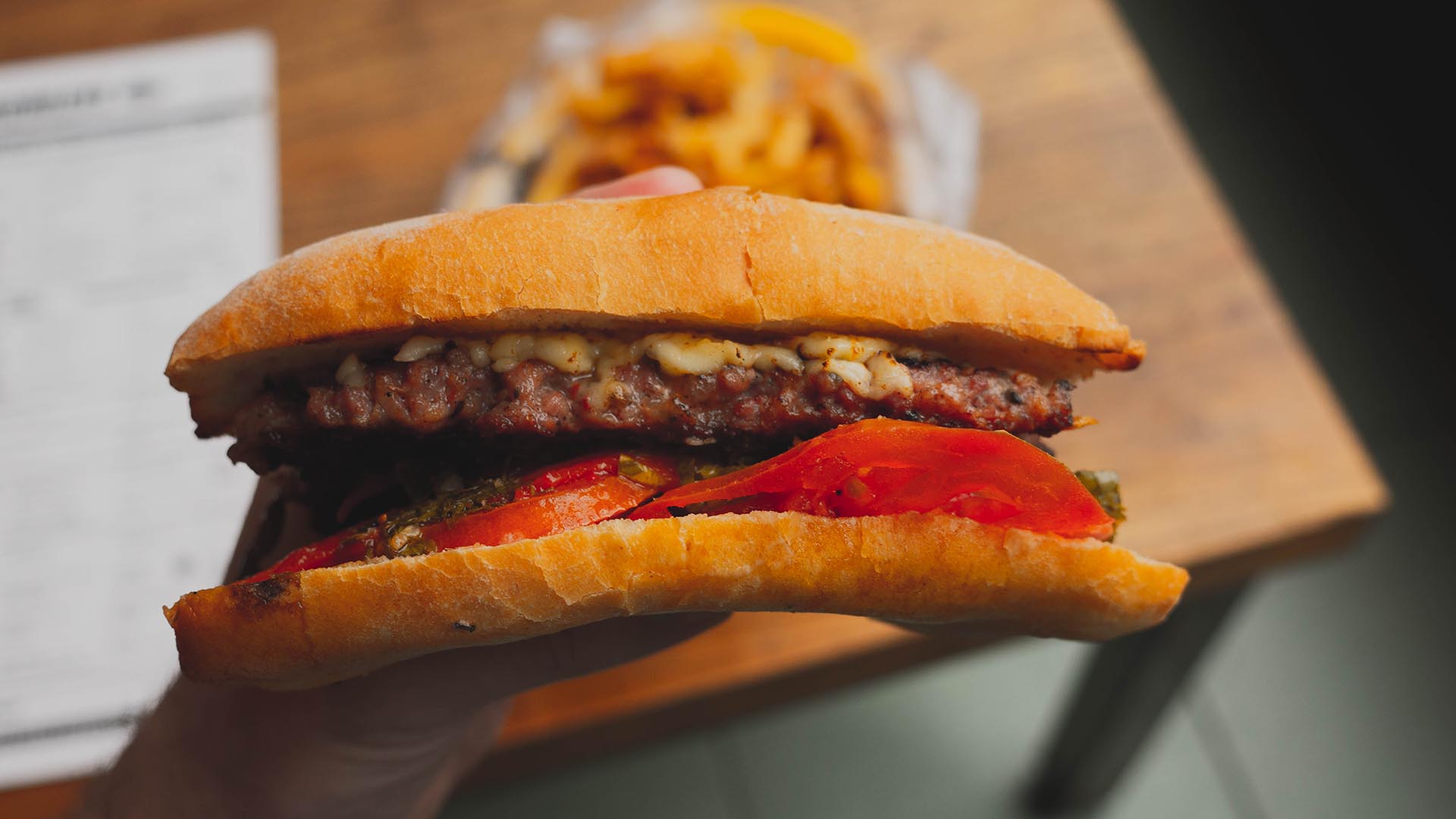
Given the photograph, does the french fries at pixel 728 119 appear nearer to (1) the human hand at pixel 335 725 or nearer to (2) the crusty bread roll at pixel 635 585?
(1) the human hand at pixel 335 725

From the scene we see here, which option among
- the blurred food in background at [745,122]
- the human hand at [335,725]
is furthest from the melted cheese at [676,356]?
the blurred food in background at [745,122]

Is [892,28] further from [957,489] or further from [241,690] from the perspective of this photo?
[241,690]

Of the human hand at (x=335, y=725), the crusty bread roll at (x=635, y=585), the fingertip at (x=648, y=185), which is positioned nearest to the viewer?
the crusty bread roll at (x=635, y=585)

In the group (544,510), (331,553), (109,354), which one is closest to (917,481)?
(544,510)

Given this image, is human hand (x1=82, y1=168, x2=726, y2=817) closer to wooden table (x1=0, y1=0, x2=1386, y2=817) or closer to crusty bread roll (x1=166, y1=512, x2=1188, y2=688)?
crusty bread roll (x1=166, y1=512, x2=1188, y2=688)

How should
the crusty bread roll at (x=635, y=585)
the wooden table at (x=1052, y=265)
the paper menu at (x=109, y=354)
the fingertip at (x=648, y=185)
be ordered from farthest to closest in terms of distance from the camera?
the paper menu at (x=109, y=354) → the wooden table at (x=1052, y=265) → the fingertip at (x=648, y=185) → the crusty bread roll at (x=635, y=585)

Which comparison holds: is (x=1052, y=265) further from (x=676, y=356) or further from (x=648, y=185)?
(x=676, y=356)
